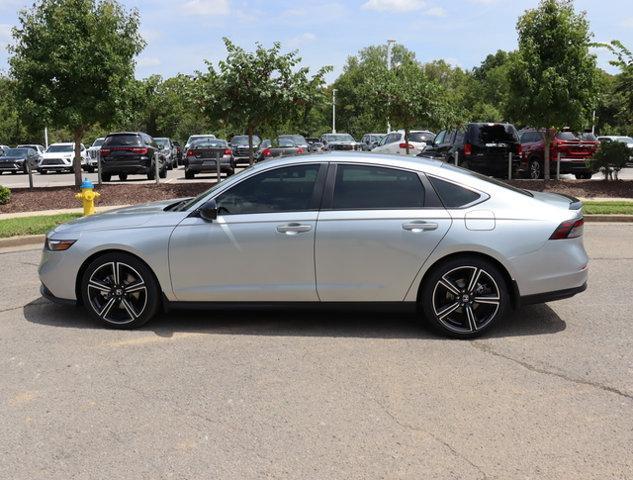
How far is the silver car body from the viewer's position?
539 cm

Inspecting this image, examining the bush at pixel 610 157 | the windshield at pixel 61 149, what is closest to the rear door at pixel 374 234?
the bush at pixel 610 157

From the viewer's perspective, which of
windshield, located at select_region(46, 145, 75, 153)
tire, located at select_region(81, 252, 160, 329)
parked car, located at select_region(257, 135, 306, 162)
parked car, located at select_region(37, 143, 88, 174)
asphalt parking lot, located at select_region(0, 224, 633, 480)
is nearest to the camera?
asphalt parking lot, located at select_region(0, 224, 633, 480)

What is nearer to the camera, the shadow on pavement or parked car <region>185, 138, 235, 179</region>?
the shadow on pavement

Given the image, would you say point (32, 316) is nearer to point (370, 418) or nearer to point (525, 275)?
point (370, 418)

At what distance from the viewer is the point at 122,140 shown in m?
21.2

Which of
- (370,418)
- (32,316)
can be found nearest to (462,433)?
(370,418)

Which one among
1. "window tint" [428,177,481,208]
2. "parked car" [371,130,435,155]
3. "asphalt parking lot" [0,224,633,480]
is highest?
"parked car" [371,130,435,155]

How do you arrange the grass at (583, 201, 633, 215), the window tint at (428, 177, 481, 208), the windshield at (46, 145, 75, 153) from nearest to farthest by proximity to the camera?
the window tint at (428, 177, 481, 208) < the grass at (583, 201, 633, 215) < the windshield at (46, 145, 75, 153)

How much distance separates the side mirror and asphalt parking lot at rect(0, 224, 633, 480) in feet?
3.26

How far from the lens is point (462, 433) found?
3807mm

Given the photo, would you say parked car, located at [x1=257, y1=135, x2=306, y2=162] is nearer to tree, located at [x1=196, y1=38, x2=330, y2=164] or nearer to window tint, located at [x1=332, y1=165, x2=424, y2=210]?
tree, located at [x1=196, y1=38, x2=330, y2=164]

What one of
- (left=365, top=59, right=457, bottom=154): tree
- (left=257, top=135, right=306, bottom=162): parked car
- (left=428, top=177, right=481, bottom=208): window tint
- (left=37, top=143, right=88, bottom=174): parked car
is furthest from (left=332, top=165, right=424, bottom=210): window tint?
(left=37, top=143, right=88, bottom=174): parked car

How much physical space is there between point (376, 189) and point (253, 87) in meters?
11.6

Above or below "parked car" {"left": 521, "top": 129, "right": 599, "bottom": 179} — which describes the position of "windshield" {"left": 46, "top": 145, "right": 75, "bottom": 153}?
above
